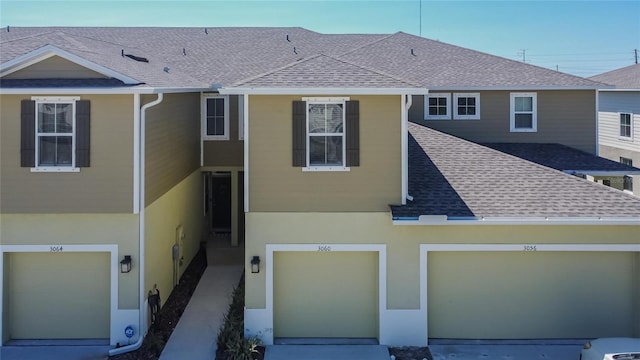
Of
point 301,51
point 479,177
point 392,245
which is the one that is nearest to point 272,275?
point 392,245

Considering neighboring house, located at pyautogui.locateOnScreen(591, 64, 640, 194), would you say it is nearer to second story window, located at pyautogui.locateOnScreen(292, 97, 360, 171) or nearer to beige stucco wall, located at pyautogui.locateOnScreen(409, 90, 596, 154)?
beige stucco wall, located at pyautogui.locateOnScreen(409, 90, 596, 154)

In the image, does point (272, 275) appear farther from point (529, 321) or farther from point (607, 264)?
point (607, 264)

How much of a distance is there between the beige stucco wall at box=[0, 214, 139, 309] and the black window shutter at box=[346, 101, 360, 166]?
4.40 meters

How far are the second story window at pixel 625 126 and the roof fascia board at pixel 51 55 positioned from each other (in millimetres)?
22636

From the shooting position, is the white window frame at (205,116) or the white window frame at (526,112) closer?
the white window frame at (205,116)

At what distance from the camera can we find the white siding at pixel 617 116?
2397 centimetres

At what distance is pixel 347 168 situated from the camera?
34.7 feet

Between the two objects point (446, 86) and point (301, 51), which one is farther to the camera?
point (301, 51)

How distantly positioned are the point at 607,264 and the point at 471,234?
2835mm

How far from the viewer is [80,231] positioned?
10477 millimetres

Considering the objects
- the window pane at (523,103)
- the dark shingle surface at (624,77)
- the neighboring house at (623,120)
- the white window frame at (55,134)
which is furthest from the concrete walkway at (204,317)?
the dark shingle surface at (624,77)

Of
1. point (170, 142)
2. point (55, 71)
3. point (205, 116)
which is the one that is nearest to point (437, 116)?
point (205, 116)

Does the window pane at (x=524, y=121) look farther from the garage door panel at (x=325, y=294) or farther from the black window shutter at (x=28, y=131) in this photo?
the black window shutter at (x=28, y=131)

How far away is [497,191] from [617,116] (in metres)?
18.0
